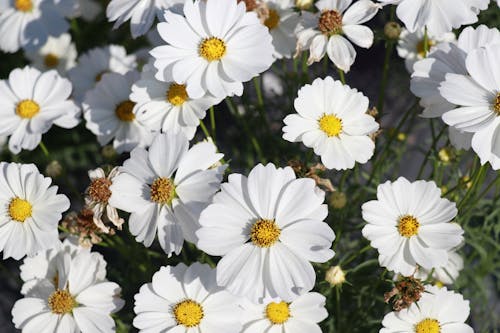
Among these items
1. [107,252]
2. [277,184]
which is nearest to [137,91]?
[277,184]

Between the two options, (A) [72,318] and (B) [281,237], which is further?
(A) [72,318]

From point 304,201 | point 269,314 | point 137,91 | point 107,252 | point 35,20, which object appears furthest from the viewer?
point 107,252

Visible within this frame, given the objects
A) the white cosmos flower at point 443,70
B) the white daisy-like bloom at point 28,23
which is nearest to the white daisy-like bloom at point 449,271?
the white cosmos flower at point 443,70

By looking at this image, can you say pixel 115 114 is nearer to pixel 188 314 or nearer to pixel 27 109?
pixel 27 109

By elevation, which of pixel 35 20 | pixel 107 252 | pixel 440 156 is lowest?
pixel 440 156

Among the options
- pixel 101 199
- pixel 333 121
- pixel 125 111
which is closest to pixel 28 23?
pixel 125 111

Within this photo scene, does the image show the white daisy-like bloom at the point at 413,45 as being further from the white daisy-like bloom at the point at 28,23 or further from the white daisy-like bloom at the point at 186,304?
the white daisy-like bloom at the point at 28,23

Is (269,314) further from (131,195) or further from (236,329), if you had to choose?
(131,195)
